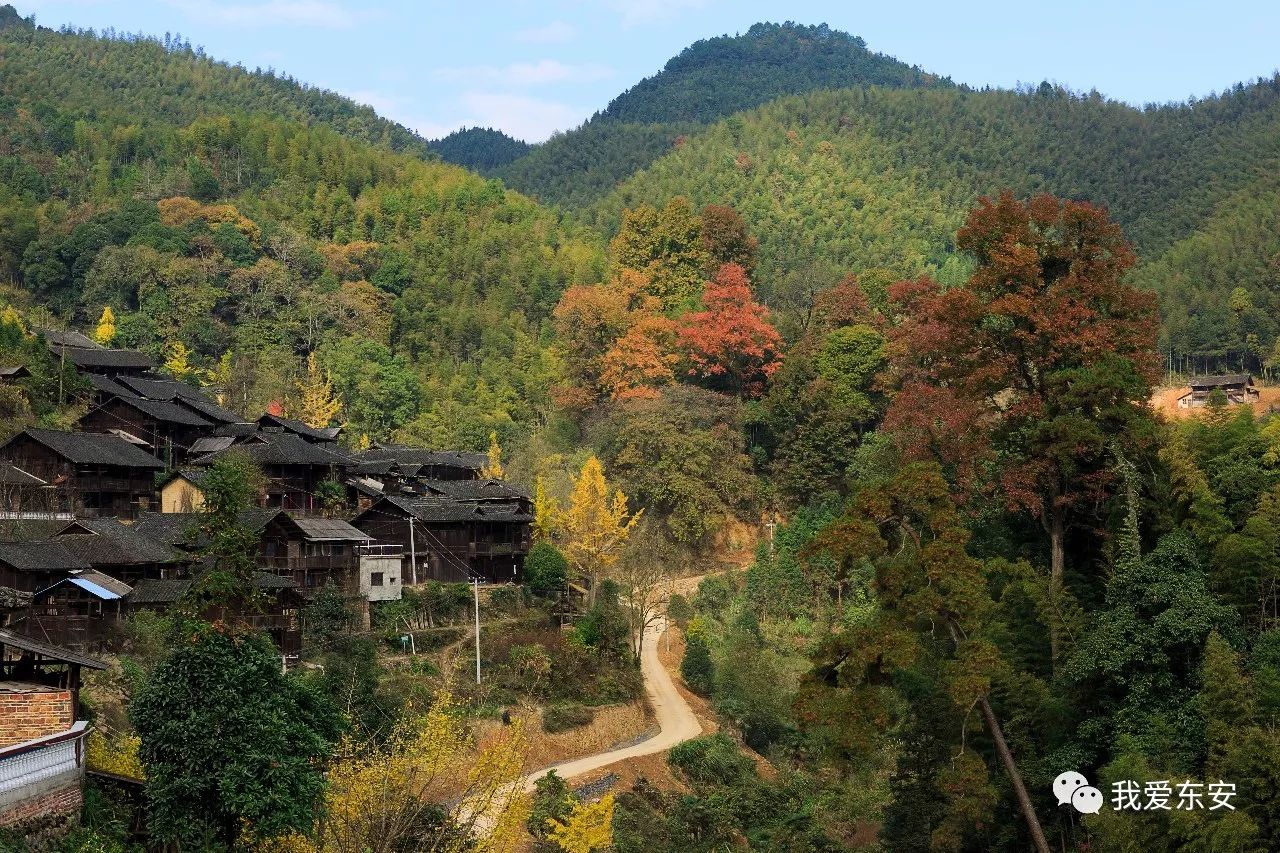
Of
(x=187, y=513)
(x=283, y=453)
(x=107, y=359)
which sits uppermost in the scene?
(x=107, y=359)

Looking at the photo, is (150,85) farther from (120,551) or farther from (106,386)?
(120,551)

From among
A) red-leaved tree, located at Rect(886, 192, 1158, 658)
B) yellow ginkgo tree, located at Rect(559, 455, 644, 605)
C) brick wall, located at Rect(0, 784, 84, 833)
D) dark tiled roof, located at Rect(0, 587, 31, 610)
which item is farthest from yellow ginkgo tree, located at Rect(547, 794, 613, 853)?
yellow ginkgo tree, located at Rect(559, 455, 644, 605)

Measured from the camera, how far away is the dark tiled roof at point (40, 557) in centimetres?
2947

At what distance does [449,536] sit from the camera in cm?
4169

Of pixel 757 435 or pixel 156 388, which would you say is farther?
pixel 757 435

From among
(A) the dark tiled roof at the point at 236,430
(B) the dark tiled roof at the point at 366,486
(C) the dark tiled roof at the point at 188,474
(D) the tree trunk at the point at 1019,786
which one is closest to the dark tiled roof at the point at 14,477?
(C) the dark tiled roof at the point at 188,474

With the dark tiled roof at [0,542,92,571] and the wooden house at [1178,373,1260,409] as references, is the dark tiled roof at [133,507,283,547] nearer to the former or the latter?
the dark tiled roof at [0,542,92,571]

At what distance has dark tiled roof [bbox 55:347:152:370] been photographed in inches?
1833

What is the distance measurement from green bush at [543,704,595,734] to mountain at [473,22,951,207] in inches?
3097

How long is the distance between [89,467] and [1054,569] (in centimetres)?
2444

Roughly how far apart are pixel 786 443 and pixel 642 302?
455 inches

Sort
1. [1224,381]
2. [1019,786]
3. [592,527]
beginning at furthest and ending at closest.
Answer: [1224,381] < [592,527] < [1019,786]

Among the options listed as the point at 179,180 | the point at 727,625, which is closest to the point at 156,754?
the point at 727,625

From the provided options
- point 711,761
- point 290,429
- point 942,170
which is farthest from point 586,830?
point 942,170
